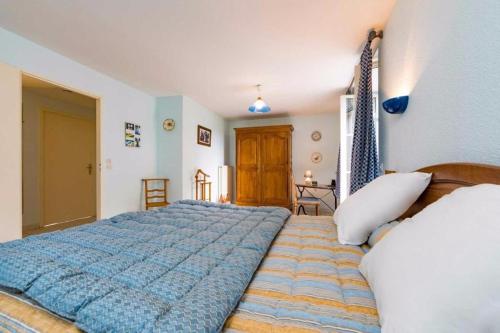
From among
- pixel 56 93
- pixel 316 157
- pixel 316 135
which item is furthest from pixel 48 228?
pixel 316 135

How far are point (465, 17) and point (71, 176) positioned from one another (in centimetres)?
534

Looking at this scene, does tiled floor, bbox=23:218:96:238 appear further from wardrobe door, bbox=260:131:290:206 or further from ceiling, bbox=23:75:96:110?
wardrobe door, bbox=260:131:290:206

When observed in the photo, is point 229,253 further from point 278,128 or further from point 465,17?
point 278,128

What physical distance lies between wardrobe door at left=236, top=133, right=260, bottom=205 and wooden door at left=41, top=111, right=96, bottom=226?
303 cm

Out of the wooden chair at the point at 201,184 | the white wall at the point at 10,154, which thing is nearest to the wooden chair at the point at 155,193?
the wooden chair at the point at 201,184

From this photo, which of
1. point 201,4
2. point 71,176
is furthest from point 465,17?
point 71,176

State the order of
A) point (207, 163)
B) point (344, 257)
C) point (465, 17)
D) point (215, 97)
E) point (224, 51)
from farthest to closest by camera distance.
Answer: point (207, 163) < point (215, 97) < point (224, 51) < point (344, 257) < point (465, 17)

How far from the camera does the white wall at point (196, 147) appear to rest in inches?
154

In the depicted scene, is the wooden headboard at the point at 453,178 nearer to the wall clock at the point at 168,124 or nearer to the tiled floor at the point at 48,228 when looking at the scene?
the wall clock at the point at 168,124

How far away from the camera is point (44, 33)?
6.88ft

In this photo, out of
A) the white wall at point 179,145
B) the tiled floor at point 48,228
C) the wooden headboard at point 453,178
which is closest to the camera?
the wooden headboard at point 453,178

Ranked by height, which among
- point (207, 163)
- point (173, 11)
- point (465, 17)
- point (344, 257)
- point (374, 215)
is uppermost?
point (173, 11)

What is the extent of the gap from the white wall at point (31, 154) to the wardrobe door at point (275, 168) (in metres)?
4.06

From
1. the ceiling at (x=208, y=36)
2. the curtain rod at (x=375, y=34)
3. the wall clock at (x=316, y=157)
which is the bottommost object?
the wall clock at (x=316, y=157)
